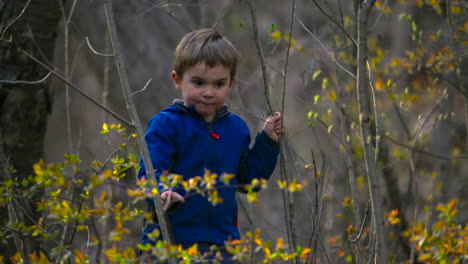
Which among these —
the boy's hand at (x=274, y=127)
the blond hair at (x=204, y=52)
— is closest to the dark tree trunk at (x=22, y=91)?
the blond hair at (x=204, y=52)

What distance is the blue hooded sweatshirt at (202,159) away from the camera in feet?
10.2

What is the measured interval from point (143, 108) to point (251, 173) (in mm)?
4031

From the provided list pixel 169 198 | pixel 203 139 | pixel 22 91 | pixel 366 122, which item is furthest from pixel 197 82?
pixel 22 91

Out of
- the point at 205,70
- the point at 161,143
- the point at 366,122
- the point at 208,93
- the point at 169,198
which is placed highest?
the point at 205,70

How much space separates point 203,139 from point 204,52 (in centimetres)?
41

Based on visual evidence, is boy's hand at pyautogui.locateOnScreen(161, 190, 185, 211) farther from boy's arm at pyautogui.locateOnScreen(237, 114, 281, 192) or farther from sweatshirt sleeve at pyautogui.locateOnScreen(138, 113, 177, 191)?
boy's arm at pyautogui.locateOnScreen(237, 114, 281, 192)

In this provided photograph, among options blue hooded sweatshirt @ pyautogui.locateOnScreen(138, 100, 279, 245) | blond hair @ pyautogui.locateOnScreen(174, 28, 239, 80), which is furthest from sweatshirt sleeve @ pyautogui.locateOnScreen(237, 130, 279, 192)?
blond hair @ pyautogui.locateOnScreen(174, 28, 239, 80)

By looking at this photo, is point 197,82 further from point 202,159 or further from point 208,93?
point 202,159

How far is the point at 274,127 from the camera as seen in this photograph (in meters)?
3.28

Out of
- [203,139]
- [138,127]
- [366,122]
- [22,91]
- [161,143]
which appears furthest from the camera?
[22,91]

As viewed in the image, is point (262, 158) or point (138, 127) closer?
point (138, 127)

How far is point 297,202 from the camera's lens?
602 centimetres

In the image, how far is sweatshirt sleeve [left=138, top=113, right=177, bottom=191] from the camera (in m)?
3.01

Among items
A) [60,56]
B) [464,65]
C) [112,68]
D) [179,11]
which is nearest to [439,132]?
[464,65]
